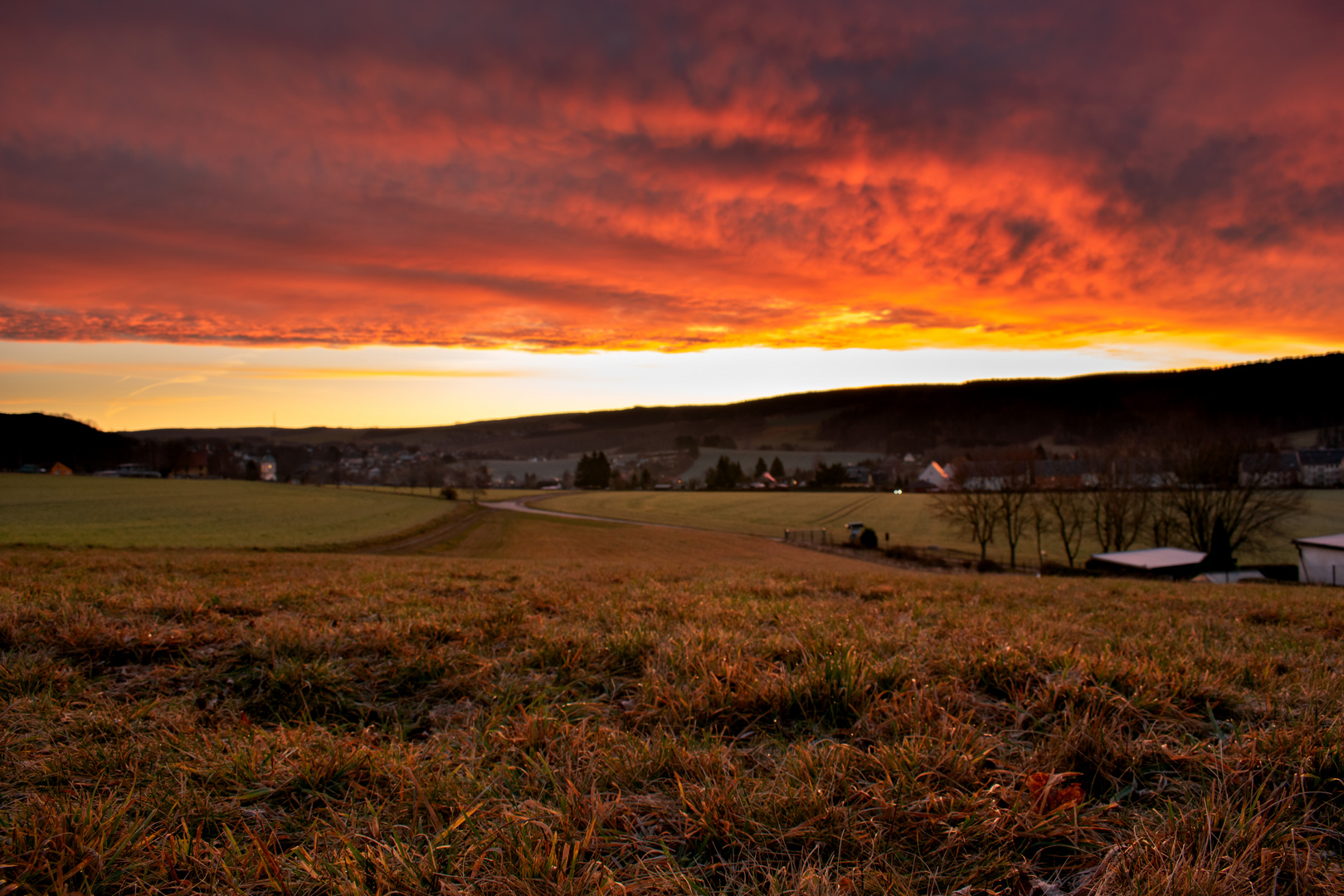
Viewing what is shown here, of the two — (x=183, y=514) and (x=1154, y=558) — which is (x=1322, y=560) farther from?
(x=183, y=514)

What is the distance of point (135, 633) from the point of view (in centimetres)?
429

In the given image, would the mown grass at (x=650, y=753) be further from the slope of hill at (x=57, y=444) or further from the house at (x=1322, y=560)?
the slope of hill at (x=57, y=444)

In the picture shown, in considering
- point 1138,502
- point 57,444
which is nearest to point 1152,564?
point 1138,502

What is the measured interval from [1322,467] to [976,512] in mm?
75880

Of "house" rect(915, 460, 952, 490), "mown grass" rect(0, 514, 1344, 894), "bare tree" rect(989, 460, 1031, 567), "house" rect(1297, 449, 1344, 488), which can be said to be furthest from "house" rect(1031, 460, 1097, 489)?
"mown grass" rect(0, 514, 1344, 894)

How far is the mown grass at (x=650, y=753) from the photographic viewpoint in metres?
1.97

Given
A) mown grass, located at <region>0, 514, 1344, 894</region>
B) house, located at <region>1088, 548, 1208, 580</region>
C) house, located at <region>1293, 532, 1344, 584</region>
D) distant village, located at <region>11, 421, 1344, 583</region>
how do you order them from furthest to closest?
distant village, located at <region>11, 421, 1344, 583</region>, house, located at <region>1088, 548, 1208, 580</region>, house, located at <region>1293, 532, 1344, 584</region>, mown grass, located at <region>0, 514, 1344, 894</region>

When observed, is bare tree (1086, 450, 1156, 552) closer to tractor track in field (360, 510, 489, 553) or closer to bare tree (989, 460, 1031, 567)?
bare tree (989, 460, 1031, 567)

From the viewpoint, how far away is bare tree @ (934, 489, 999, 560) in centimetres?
5100

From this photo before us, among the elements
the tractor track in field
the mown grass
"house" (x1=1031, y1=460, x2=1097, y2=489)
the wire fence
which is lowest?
the wire fence

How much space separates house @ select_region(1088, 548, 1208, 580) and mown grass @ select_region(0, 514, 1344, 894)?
38.4 m

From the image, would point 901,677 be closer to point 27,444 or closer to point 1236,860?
point 1236,860

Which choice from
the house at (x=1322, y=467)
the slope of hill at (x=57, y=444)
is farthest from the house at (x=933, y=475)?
the slope of hill at (x=57, y=444)

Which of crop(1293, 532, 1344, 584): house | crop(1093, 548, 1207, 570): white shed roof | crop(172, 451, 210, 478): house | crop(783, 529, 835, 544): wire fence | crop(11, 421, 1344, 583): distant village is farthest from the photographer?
crop(172, 451, 210, 478): house
